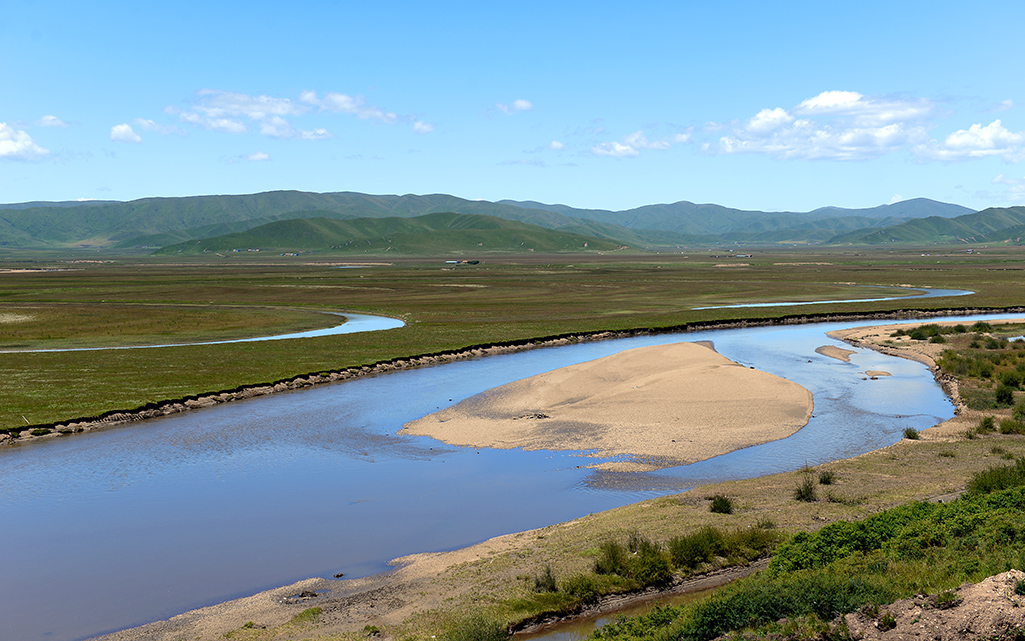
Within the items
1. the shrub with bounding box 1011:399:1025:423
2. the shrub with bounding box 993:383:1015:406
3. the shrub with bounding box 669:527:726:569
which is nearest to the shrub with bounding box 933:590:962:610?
the shrub with bounding box 669:527:726:569

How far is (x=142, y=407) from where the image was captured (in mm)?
37156

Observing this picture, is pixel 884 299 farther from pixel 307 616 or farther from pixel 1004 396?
pixel 307 616

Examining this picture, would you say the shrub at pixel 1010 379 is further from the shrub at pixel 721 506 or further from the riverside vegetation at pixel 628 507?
the shrub at pixel 721 506

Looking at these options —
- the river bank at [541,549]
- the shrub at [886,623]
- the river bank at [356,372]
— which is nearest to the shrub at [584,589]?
the river bank at [541,549]

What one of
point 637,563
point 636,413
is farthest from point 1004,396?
point 637,563

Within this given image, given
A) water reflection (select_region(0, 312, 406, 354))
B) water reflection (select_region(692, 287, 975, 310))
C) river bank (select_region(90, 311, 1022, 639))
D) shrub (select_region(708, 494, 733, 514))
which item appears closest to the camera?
river bank (select_region(90, 311, 1022, 639))

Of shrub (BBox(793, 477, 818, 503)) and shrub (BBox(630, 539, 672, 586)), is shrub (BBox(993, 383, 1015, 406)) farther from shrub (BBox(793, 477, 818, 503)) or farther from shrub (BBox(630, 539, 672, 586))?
shrub (BBox(630, 539, 672, 586))

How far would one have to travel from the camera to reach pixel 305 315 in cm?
8319

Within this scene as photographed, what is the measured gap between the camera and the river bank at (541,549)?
15.3 metres

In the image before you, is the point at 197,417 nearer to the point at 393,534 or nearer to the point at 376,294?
the point at 393,534

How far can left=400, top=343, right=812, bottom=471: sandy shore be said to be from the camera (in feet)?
101

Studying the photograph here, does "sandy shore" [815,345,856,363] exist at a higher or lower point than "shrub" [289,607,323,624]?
lower

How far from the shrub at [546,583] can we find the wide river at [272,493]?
4.26 metres

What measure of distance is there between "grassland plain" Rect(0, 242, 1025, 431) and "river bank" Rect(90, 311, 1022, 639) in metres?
24.0
